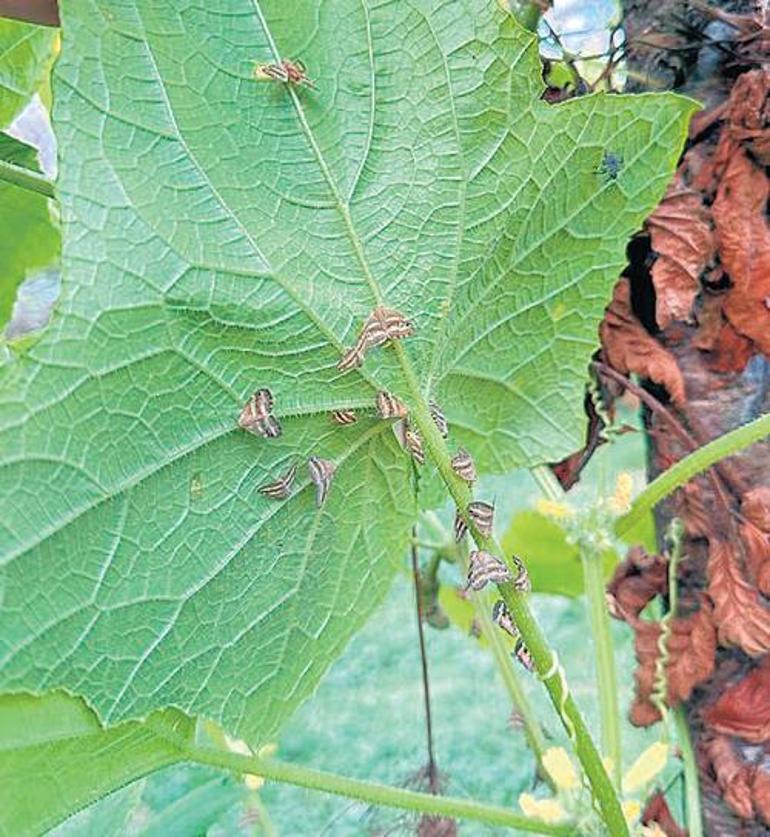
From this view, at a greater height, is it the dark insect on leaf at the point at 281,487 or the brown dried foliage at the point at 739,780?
the dark insect on leaf at the point at 281,487

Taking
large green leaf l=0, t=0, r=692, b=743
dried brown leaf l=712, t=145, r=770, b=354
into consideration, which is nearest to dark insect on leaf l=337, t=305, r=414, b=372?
large green leaf l=0, t=0, r=692, b=743

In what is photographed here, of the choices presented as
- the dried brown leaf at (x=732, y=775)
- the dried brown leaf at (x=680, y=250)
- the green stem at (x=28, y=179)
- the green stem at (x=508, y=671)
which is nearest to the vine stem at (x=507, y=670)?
the green stem at (x=508, y=671)

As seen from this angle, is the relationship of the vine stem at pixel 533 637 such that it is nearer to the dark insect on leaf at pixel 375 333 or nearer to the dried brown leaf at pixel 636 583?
the dark insect on leaf at pixel 375 333

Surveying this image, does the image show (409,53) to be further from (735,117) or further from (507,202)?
(735,117)

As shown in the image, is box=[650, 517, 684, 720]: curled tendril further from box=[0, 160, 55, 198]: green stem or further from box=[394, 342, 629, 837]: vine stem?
box=[0, 160, 55, 198]: green stem

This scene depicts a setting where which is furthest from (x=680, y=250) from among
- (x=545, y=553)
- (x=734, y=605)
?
(x=545, y=553)

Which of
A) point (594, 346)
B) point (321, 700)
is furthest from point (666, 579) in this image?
point (321, 700)

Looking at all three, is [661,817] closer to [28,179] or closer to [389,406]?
[389,406]

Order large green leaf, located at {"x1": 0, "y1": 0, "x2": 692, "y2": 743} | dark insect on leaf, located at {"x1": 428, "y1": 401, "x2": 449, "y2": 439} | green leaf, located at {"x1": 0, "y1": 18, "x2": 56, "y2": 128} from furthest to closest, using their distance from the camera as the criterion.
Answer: green leaf, located at {"x1": 0, "y1": 18, "x2": 56, "y2": 128} < dark insect on leaf, located at {"x1": 428, "y1": 401, "x2": 449, "y2": 439} < large green leaf, located at {"x1": 0, "y1": 0, "x2": 692, "y2": 743}
